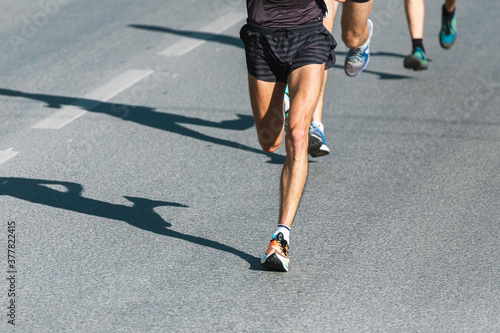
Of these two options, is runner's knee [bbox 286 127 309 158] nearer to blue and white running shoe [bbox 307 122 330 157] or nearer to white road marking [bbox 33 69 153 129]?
blue and white running shoe [bbox 307 122 330 157]

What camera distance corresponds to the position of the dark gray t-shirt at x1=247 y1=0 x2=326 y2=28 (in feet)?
15.8

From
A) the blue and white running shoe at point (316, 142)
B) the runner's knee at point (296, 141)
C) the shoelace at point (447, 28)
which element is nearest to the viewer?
the runner's knee at point (296, 141)

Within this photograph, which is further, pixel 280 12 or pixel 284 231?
pixel 280 12

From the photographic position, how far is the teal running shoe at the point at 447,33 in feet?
30.1

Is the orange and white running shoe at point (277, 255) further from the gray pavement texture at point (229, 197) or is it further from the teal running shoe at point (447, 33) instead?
the teal running shoe at point (447, 33)

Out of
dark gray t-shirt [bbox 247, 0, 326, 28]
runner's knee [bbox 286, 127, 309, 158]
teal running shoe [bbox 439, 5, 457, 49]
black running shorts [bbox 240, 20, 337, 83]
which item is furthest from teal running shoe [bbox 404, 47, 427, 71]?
runner's knee [bbox 286, 127, 309, 158]

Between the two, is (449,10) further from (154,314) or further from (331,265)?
(154,314)

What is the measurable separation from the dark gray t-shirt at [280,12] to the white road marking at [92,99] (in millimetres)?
2854

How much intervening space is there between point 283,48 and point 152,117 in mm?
2817

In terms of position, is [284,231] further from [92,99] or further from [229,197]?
[92,99]

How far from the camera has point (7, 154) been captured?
6477 mm

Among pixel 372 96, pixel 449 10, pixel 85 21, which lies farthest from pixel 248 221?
pixel 85 21

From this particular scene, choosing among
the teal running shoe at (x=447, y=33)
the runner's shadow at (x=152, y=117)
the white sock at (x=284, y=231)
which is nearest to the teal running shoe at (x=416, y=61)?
the teal running shoe at (x=447, y=33)

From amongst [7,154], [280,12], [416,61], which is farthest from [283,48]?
[416,61]
